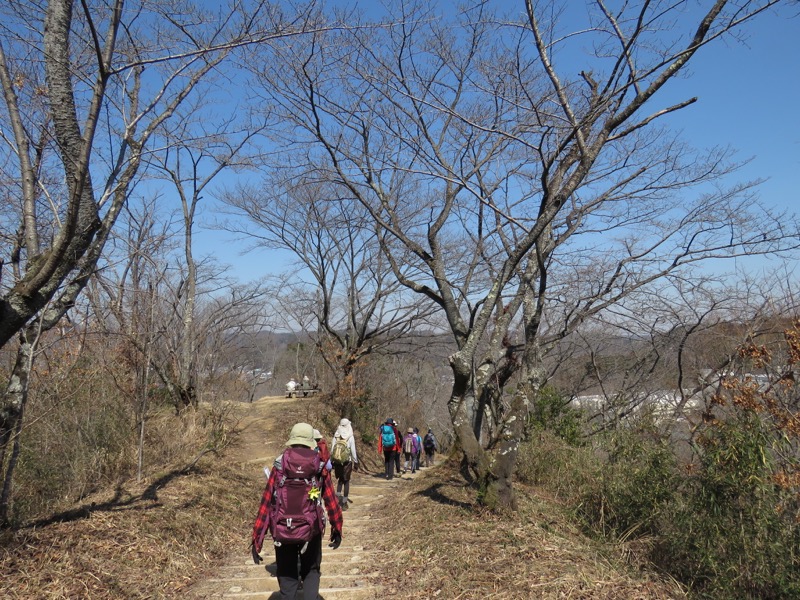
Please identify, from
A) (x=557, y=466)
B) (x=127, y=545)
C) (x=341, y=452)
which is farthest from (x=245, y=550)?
(x=557, y=466)

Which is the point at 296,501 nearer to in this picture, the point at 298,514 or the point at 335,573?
the point at 298,514

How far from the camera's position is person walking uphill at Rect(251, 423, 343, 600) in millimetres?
4344

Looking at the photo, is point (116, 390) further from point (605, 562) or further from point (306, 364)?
point (306, 364)

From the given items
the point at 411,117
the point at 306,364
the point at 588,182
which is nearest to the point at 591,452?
the point at 588,182

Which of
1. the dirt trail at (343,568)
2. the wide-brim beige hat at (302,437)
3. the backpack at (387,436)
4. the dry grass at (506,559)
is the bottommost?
the dirt trail at (343,568)

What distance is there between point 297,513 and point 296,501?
0.09 metres

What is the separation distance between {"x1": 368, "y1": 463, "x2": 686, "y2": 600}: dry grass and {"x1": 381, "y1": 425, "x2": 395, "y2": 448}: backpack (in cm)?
624

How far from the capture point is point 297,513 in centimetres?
436

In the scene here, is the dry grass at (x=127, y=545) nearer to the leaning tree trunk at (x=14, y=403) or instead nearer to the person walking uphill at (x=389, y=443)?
the leaning tree trunk at (x=14, y=403)

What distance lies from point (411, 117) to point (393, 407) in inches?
715

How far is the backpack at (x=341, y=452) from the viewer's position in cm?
1045

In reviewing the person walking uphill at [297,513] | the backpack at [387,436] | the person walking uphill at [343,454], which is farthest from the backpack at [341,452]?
the person walking uphill at [297,513]

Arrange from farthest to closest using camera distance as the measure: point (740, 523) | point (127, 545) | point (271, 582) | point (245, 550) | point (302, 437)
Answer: point (245, 550) → point (127, 545) → point (740, 523) → point (271, 582) → point (302, 437)

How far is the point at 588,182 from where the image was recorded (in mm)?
10633
